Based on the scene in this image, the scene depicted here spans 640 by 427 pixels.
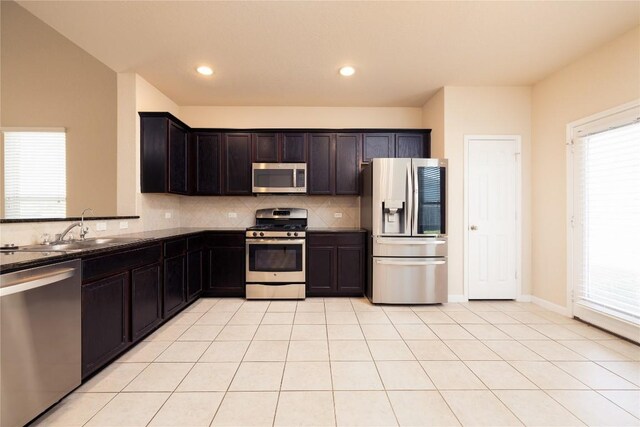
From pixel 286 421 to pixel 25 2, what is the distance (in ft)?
11.7

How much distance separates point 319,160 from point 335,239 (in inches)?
47.2

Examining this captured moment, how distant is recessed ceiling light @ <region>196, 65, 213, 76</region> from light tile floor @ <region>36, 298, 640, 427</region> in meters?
2.82

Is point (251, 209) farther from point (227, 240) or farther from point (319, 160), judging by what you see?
point (319, 160)

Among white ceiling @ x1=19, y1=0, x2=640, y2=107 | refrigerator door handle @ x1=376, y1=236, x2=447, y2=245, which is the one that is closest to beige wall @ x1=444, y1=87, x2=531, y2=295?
white ceiling @ x1=19, y1=0, x2=640, y2=107

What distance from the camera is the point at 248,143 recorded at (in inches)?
170

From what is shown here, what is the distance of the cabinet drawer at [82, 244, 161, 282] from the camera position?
201 cm

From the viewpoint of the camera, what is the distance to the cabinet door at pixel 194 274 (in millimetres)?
3539

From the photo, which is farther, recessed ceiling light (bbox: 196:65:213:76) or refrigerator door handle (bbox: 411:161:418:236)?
refrigerator door handle (bbox: 411:161:418:236)

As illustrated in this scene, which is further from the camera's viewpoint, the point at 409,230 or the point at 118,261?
the point at 409,230

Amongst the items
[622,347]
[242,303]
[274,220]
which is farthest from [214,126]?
[622,347]

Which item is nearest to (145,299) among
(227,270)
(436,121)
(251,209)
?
(227,270)

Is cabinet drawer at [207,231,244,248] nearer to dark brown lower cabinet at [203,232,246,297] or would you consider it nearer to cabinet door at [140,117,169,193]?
dark brown lower cabinet at [203,232,246,297]

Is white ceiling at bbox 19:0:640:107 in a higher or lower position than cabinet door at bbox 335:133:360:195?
higher

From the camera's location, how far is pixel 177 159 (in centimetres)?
389
